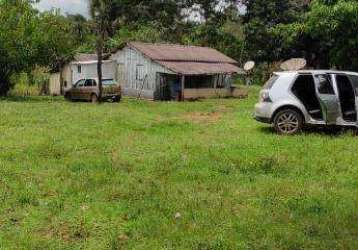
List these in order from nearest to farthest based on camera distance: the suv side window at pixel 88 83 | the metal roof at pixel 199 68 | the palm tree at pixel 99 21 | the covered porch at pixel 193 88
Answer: the palm tree at pixel 99 21
the suv side window at pixel 88 83
the metal roof at pixel 199 68
the covered porch at pixel 193 88

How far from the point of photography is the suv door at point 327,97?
45.3ft

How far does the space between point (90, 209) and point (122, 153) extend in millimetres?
4162

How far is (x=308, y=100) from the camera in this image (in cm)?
1427

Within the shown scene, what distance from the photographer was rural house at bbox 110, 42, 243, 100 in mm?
33094

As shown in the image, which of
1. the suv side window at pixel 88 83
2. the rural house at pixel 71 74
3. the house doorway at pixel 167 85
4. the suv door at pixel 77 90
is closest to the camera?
the suv side window at pixel 88 83

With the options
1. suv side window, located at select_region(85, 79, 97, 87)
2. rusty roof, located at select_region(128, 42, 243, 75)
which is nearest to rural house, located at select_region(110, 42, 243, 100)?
rusty roof, located at select_region(128, 42, 243, 75)

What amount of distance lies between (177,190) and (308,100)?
22.6ft

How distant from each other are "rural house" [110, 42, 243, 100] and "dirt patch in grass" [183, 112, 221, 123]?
31.5ft

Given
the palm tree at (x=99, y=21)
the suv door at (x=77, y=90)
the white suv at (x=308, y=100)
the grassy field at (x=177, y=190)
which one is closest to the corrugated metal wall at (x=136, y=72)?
the palm tree at (x=99, y=21)

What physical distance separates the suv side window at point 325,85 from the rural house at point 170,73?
18.1m

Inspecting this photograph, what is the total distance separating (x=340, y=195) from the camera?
8.28 meters

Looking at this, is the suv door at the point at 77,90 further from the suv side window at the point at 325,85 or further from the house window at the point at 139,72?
the suv side window at the point at 325,85

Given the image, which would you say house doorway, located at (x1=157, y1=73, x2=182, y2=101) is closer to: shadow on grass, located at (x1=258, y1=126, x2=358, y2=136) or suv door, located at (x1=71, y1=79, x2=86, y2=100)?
suv door, located at (x1=71, y1=79, x2=86, y2=100)

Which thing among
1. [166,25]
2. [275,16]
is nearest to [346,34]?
[275,16]
